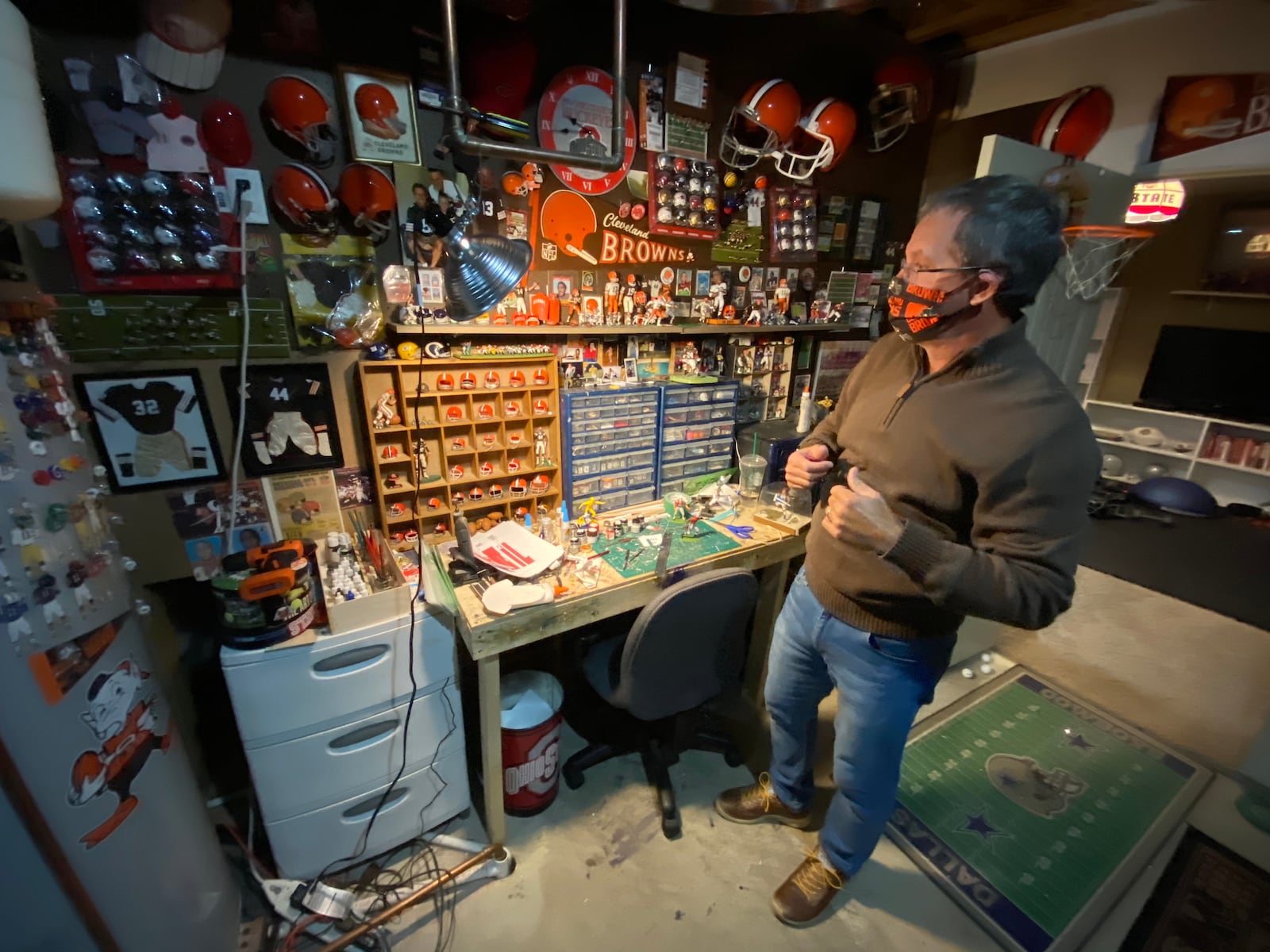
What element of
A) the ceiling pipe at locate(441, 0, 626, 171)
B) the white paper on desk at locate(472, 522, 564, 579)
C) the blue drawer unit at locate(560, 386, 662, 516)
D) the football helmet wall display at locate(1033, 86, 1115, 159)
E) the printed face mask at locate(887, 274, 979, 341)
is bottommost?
the white paper on desk at locate(472, 522, 564, 579)

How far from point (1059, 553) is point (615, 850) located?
4.63ft

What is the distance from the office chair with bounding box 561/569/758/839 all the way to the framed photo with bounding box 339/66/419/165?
1292 millimetres

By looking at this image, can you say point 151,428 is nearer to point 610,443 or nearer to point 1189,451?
point 610,443

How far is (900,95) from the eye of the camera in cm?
177

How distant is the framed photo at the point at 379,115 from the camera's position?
47.4 inches

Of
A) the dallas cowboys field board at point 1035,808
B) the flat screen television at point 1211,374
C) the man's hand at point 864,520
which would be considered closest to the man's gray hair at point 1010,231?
the man's hand at point 864,520

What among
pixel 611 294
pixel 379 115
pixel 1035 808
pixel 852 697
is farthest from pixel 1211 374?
pixel 379 115

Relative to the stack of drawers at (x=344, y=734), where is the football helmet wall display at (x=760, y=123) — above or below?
above

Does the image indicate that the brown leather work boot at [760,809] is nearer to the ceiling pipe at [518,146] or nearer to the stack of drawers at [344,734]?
the stack of drawers at [344,734]

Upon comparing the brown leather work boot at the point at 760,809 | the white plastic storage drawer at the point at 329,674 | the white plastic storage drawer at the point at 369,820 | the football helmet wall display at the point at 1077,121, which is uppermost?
the football helmet wall display at the point at 1077,121

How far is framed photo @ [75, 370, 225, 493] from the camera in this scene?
1.18 metres

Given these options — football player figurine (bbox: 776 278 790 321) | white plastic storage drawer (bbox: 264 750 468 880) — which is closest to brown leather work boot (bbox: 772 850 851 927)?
white plastic storage drawer (bbox: 264 750 468 880)

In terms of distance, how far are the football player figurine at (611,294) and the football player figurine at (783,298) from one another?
0.69 m

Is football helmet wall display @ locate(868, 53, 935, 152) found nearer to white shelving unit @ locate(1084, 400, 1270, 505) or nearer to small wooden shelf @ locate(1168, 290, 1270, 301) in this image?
white shelving unit @ locate(1084, 400, 1270, 505)
